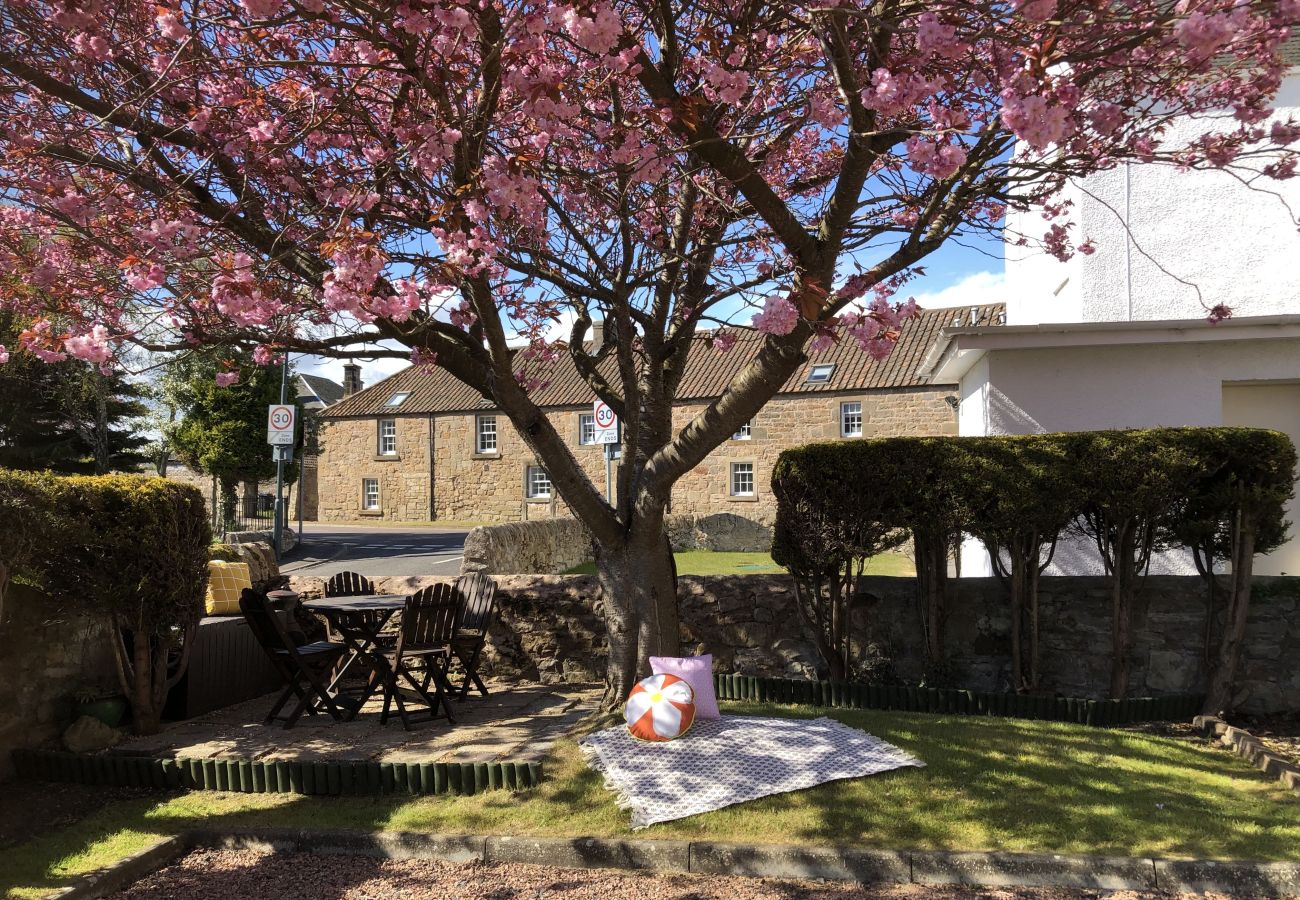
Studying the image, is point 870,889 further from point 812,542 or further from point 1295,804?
point 812,542

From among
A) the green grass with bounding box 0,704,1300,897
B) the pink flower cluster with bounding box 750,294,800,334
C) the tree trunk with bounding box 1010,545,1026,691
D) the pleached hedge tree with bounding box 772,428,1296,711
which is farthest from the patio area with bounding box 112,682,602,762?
the tree trunk with bounding box 1010,545,1026,691

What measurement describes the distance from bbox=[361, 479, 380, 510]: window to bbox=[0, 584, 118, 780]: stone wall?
3034cm

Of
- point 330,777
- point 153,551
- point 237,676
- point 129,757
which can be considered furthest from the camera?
point 237,676

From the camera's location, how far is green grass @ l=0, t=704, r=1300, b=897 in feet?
14.3

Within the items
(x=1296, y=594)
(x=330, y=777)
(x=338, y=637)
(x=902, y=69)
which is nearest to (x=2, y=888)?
(x=330, y=777)

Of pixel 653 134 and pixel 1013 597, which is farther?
pixel 1013 597

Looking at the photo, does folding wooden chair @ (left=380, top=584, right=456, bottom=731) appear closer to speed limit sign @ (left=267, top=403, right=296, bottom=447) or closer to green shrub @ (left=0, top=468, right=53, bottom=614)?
Answer: green shrub @ (left=0, top=468, right=53, bottom=614)

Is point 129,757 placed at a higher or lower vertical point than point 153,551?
lower

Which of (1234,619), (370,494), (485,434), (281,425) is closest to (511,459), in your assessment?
(485,434)

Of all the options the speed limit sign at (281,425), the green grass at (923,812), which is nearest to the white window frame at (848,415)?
the speed limit sign at (281,425)

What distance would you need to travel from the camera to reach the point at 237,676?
7738 millimetres

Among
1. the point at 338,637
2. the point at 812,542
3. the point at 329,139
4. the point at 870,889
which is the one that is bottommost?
the point at 870,889

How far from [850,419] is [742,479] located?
4.27m

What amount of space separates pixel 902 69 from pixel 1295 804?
4.38 metres
